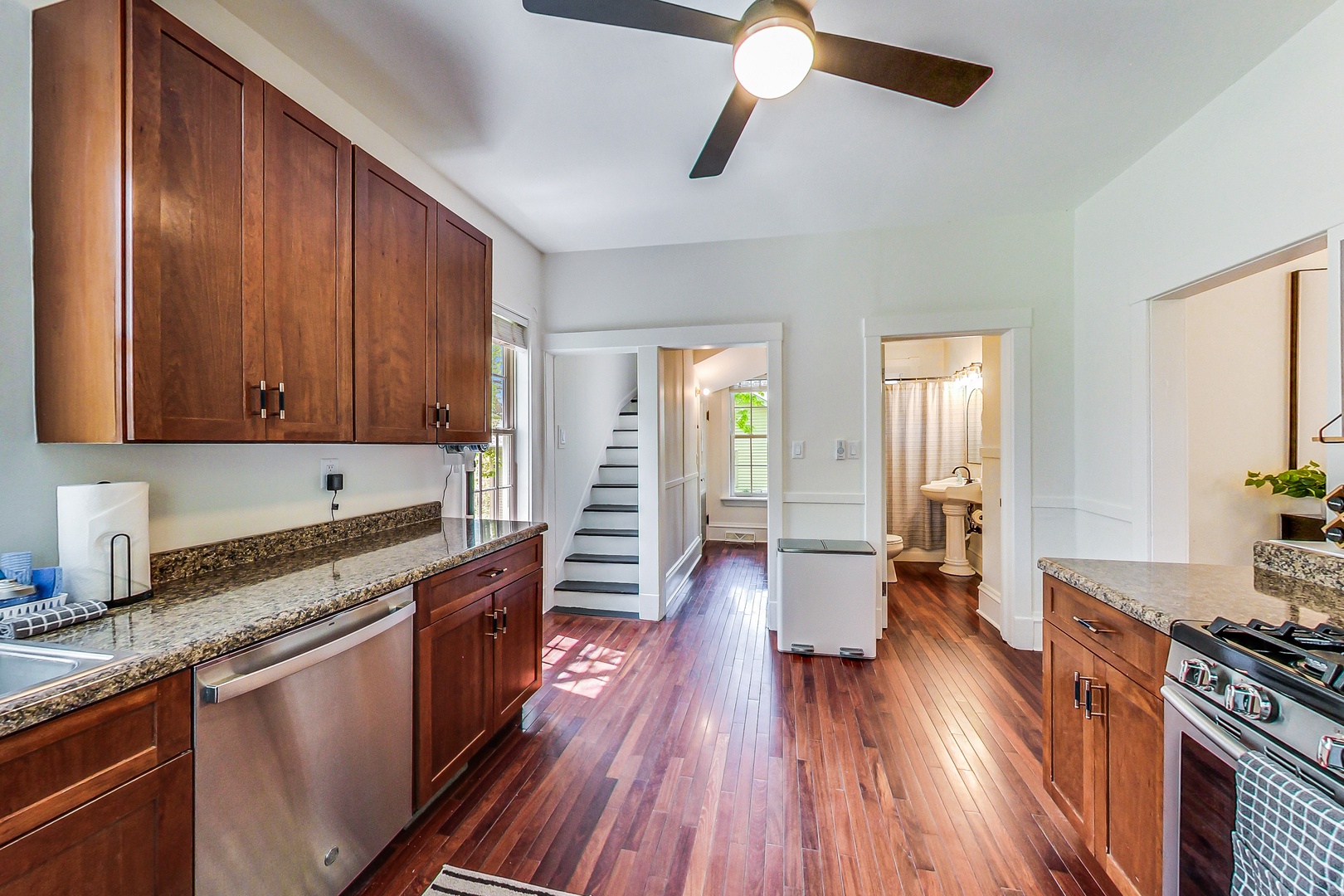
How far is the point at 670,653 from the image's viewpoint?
122 inches

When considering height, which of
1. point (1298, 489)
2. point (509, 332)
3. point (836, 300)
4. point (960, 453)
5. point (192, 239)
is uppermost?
point (836, 300)

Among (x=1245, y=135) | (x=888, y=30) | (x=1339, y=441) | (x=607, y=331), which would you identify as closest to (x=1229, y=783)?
(x=1339, y=441)

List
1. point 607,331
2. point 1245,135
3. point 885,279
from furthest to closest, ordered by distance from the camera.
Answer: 1. point 607,331
2. point 885,279
3. point 1245,135

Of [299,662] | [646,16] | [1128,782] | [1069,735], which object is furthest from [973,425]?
[299,662]

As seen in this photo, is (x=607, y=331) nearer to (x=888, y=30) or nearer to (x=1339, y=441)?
(x=888, y=30)

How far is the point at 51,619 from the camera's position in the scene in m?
1.08

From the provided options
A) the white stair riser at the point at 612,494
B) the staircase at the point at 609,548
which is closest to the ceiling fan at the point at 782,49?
the staircase at the point at 609,548

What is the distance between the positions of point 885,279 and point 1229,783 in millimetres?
3025

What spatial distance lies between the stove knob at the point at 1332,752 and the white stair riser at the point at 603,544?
357 cm

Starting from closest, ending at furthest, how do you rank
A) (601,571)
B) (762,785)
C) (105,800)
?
(105,800) → (762,785) → (601,571)

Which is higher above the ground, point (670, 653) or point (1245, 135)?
point (1245, 135)

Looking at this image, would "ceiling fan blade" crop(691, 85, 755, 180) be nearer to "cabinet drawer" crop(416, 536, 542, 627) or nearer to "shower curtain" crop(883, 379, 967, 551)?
"cabinet drawer" crop(416, 536, 542, 627)

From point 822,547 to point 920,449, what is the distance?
105 inches

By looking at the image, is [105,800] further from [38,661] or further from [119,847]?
[38,661]
